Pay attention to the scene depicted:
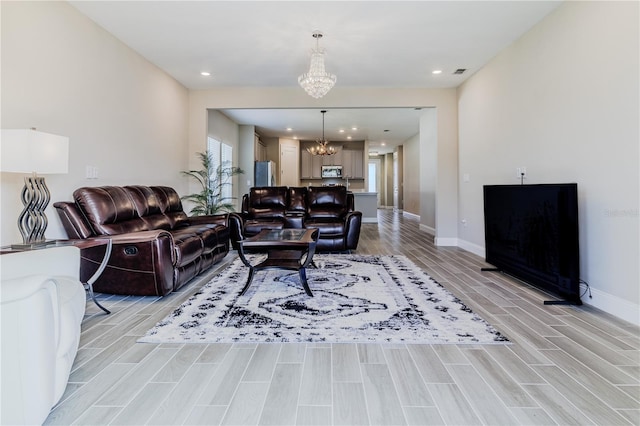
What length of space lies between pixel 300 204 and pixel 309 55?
2.39 metres

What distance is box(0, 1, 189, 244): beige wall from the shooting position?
8.20 ft

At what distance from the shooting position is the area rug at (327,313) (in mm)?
2076

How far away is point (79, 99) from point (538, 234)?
4.55m

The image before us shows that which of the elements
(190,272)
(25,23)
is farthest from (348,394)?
(25,23)

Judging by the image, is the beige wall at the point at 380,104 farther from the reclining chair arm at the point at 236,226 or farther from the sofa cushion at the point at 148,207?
the sofa cushion at the point at 148,207

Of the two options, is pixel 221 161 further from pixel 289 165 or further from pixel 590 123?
pixel 590 123

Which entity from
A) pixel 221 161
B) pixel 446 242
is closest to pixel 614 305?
pixel 446 242

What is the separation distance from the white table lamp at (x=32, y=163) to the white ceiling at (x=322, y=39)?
5.51ft

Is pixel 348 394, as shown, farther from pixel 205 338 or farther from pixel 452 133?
pixel 452 133

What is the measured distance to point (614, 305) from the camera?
2.46 meters

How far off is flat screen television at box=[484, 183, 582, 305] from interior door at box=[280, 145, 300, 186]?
299 inches

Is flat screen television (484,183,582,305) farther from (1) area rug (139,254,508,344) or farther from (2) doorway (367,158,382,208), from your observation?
(2) doorway (367,158,382,208)

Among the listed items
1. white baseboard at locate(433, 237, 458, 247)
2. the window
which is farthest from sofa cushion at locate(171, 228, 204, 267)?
white baseboard at locate(433, 237, 458, 247)

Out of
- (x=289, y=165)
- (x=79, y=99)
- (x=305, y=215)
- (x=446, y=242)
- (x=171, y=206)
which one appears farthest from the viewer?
(x=289, y=165)
